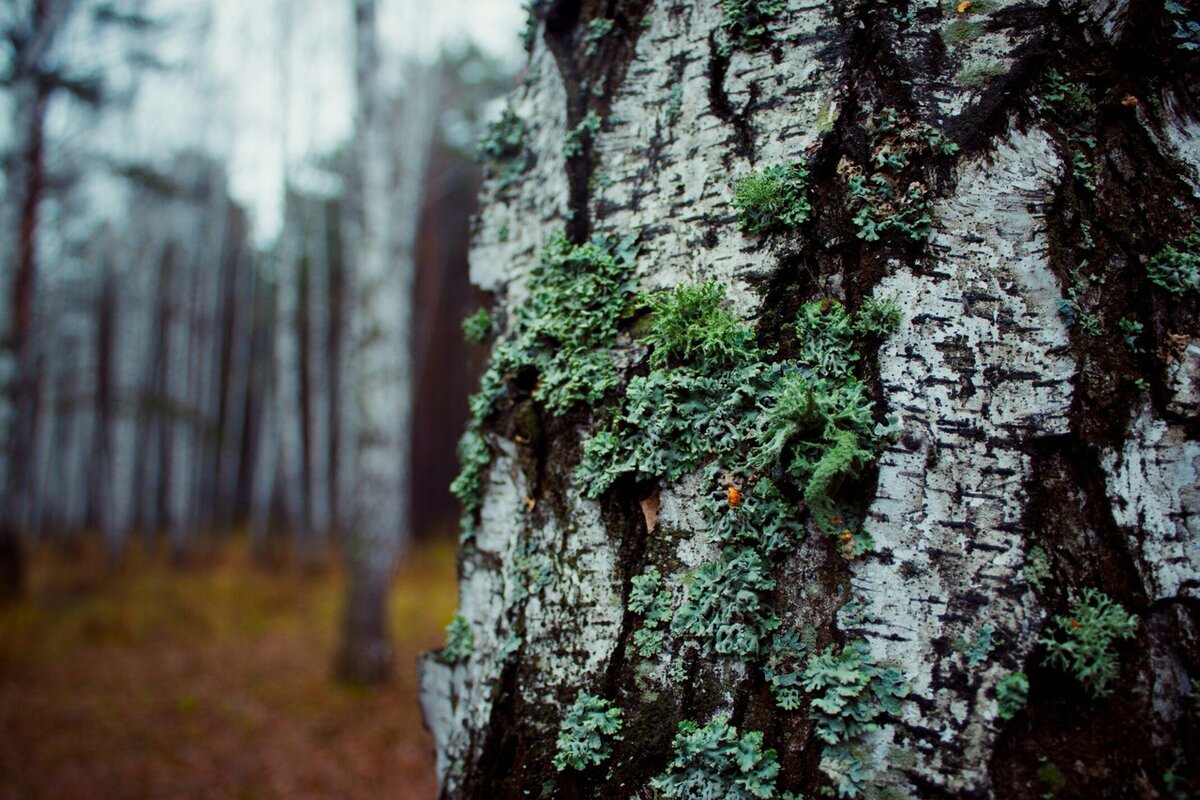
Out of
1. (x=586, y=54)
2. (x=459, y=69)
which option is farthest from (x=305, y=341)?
(x=586, y=54)

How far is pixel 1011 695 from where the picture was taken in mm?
774

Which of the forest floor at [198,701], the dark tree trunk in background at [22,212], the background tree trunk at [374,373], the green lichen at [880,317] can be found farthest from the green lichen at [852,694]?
the dark tree trunk in background at [22,212]

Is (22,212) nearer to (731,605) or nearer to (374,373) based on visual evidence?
(374,373)

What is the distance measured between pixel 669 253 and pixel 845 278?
10.8 inches

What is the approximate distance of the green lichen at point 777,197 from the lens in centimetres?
94

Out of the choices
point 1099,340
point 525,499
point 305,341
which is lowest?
point 525,499

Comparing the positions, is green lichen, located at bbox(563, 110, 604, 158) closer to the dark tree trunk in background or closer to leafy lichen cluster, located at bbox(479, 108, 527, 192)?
leafy lichen cluster, located at bbox(479, 108, 527, 192)

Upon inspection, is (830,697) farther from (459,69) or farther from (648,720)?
(459,69)

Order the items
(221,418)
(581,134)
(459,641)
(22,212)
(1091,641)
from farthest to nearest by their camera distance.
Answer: (221,418), (22,212), (459,641), (581,134), (1091,641)

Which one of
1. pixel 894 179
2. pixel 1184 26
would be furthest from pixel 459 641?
pixel 1184 26

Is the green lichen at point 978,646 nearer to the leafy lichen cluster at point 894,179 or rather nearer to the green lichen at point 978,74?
the leafy lichen cluster at point 894,179

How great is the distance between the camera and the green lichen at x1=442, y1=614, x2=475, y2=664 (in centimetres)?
121

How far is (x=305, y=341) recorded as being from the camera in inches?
845

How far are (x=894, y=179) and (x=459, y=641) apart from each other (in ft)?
3.64
